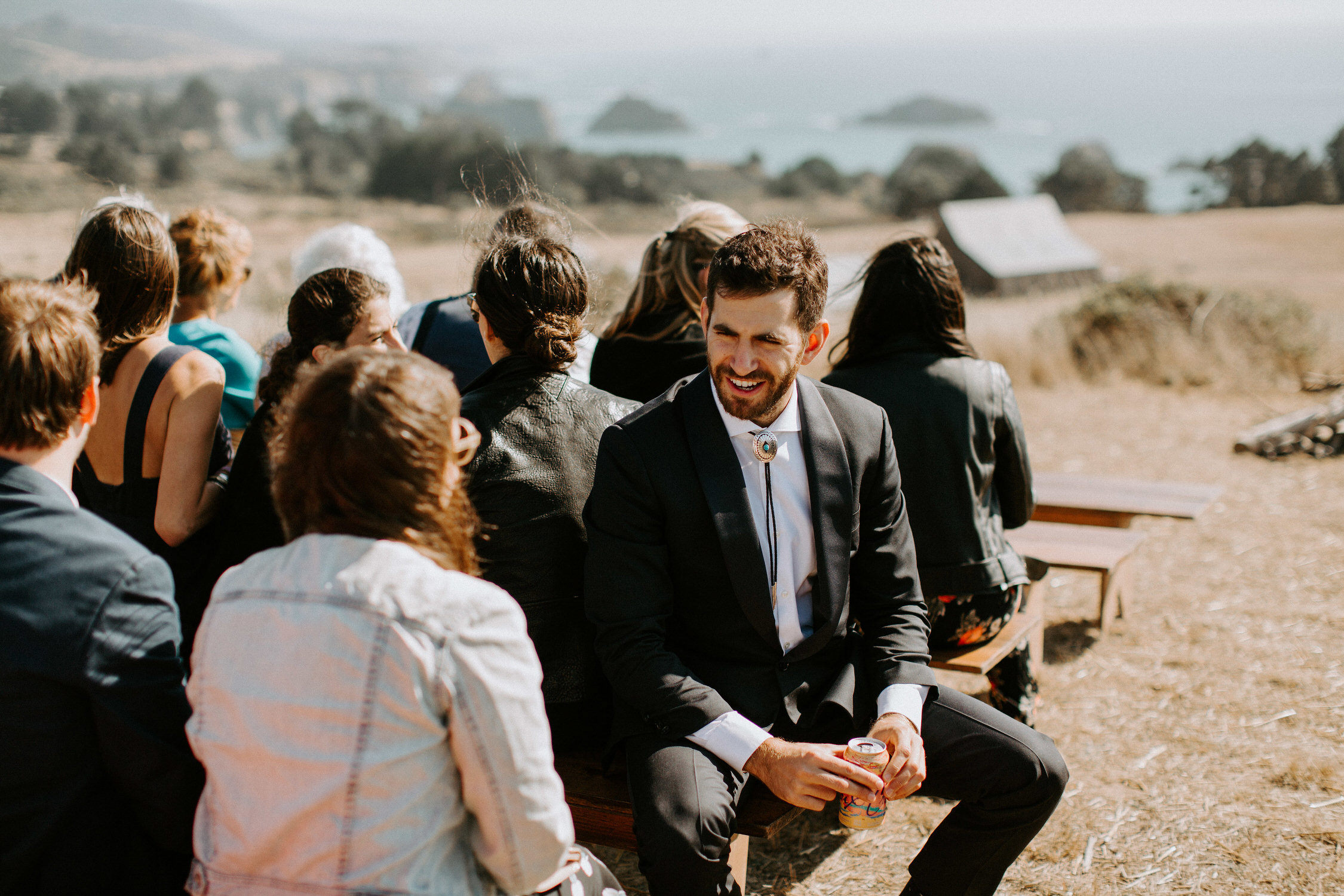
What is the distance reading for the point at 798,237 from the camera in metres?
2.64

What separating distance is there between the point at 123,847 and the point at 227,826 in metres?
0.29

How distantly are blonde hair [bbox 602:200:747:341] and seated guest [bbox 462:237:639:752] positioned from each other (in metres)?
1.02

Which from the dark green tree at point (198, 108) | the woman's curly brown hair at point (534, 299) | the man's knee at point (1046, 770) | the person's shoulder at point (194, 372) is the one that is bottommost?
the man's knee at point (1046, 770)

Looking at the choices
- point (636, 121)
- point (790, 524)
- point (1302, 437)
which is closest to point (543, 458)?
point (790, 524)

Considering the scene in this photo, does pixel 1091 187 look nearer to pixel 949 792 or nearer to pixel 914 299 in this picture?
pixel 914 299

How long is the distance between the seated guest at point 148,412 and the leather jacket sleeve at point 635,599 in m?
1.14

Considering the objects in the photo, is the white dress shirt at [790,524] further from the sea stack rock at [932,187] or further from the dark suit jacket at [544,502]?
the sea stack rock at [932,187]

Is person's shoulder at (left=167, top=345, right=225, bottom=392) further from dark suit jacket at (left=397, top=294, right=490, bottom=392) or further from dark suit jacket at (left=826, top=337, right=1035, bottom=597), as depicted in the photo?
dark suit jacket at (left=826, top=337, right=1035, bottom=597)

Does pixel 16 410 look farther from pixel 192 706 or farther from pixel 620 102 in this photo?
pixel 620 102

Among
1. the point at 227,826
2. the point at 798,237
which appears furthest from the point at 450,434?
the point at 798,237

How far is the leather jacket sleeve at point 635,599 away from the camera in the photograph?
2393 mm

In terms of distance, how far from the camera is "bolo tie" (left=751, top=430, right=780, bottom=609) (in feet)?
8.32

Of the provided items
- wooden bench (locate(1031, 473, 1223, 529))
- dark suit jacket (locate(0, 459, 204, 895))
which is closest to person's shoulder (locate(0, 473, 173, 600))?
dark suit jacket (locate(0, 459, 204, 895))

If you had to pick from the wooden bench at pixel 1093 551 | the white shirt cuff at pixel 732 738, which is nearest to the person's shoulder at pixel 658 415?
the white shirt cuff at pixel 732 738
